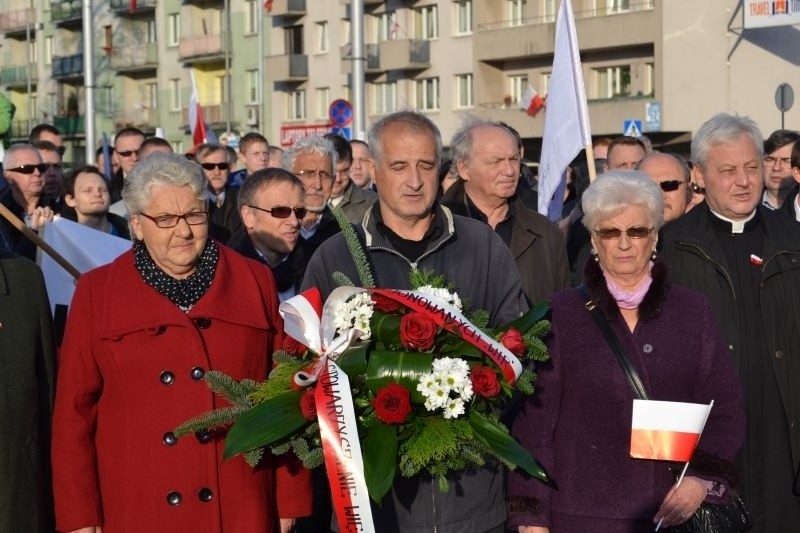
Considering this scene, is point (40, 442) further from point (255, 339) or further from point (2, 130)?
point (2, 130)

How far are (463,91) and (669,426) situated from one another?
160 feet

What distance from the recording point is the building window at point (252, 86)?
64062 millimetres

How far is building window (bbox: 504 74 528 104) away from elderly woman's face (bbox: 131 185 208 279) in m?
45.7

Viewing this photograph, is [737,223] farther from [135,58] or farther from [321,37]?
[135,58]

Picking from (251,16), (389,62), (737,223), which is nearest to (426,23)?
(389,62)

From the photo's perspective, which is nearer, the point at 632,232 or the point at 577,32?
the point at 632,232

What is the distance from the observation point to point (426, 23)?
54469 millimetres

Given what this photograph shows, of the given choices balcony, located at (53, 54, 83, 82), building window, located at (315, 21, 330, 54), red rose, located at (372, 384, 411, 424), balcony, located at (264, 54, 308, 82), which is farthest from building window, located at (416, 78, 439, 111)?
red rose, located at (372, 384, 411, 424)

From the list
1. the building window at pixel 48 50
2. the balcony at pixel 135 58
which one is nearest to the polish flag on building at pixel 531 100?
the balcony at pixel 135 58

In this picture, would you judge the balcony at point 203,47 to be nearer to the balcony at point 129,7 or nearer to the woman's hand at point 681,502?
the balcony at point 129,7

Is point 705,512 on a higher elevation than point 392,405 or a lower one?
lower

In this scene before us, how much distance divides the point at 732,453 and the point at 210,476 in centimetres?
190

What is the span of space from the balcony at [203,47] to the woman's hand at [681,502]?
6098 centimetres

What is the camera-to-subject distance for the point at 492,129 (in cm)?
822
